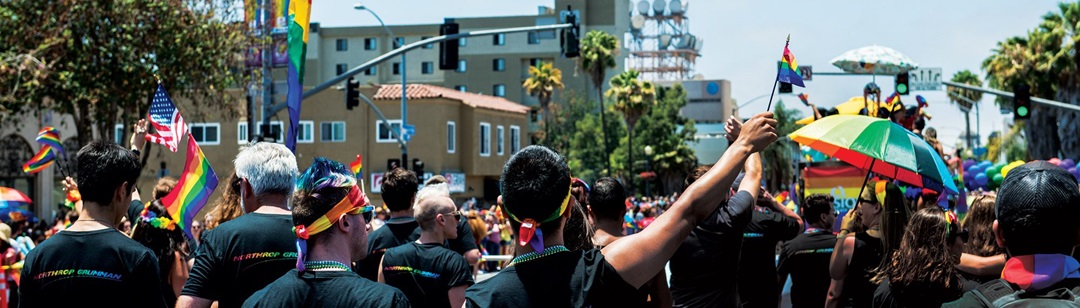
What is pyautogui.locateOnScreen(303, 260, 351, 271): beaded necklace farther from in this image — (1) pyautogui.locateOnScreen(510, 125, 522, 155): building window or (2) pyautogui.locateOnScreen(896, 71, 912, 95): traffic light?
(1) pyautogui.locateOnScreen(510, 125, 522, 155): building window

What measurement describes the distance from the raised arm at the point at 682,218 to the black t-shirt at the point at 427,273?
2477 mm

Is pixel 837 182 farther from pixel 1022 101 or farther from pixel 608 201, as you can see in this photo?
pixel 608 201

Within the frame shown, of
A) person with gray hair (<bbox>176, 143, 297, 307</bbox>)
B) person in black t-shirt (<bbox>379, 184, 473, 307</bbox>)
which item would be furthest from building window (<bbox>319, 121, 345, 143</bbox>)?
person with gray hair (<bbox>176, 143, 297, 307</bbox>)

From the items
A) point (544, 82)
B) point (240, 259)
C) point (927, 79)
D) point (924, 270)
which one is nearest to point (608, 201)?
point (924, 270)

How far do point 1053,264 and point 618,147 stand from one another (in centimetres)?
7272

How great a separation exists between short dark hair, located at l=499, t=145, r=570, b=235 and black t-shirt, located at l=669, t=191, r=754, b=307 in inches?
115

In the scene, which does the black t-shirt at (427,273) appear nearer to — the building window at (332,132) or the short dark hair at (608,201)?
the short dark hair at (608,201)

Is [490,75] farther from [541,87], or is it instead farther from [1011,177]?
[1011,177]

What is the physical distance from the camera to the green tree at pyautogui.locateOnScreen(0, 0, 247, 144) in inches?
1027

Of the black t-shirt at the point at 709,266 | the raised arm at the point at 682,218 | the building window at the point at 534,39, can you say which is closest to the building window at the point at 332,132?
the building window at the point at 534,39

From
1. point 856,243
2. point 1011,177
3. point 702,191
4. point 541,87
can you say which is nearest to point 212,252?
point 702,191

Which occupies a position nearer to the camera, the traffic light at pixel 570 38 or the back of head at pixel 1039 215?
the back of head at pixel 1039 215

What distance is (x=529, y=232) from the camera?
12.5 ft

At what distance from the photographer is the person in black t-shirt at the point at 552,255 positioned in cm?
382
